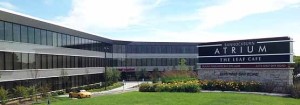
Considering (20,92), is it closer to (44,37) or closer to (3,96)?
(3,96)

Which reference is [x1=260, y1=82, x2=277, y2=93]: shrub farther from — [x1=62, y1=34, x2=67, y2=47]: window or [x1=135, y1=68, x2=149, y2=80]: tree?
[x1=135, y1=68, x2=149, y2=80]: tree

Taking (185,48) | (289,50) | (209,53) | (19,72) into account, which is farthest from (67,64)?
(185,48)

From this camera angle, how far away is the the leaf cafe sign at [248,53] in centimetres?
3203

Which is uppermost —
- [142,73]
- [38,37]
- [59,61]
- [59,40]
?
[38,37]

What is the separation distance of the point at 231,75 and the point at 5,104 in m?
21.0

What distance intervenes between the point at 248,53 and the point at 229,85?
3.68 meters

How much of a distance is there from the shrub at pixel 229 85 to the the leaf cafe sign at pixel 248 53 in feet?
7.09

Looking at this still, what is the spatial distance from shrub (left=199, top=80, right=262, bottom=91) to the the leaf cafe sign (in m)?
2.16

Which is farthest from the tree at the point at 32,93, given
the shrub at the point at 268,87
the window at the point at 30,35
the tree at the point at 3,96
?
the shrub at the point at 268,87

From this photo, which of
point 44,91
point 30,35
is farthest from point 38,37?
point 44,91

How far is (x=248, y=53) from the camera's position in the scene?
34.3 meters

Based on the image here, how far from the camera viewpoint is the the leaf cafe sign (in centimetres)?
3203

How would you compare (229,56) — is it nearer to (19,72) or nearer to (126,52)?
(19,72)

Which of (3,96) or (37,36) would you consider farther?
(37,36)
